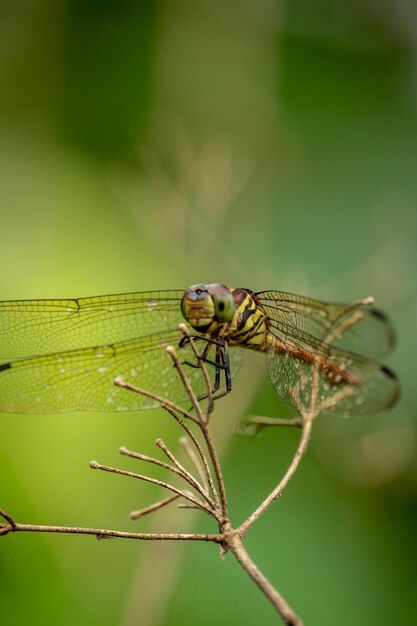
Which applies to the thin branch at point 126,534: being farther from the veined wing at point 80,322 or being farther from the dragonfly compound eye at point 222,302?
the veined wing at point 80,322

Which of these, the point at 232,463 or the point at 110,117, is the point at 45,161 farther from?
the point at 232,463

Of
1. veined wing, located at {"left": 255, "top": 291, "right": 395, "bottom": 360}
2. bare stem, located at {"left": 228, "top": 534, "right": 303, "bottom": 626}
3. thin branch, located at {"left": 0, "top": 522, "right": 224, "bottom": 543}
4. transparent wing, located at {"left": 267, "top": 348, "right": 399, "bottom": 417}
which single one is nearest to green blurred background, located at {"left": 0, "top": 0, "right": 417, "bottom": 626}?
veined wing, located at {"left": 255, "top": 291, "right": 395, "bottom": 360}

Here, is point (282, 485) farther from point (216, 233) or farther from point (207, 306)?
point (216, 233)

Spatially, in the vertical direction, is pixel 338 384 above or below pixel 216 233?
below

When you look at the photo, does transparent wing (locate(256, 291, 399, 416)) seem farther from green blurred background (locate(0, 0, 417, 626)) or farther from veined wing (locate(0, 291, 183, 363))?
green blurred background (locate(0, 0, 417, 626))

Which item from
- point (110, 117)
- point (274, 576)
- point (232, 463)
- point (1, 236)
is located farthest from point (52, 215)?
point (274, 576)

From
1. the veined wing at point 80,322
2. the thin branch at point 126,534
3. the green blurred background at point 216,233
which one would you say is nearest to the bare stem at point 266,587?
the thin branch at point 126,534

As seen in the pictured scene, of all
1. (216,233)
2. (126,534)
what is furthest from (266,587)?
(216,233)
